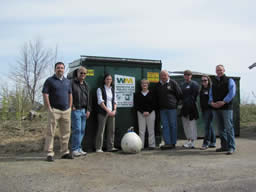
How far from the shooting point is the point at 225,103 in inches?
307

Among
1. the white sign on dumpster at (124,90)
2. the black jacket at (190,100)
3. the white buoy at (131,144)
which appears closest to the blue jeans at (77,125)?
the white buoy at (131,144)

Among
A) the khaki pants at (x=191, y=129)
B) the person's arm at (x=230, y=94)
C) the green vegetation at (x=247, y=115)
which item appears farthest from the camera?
the green vegetation at (x=247, y=115)

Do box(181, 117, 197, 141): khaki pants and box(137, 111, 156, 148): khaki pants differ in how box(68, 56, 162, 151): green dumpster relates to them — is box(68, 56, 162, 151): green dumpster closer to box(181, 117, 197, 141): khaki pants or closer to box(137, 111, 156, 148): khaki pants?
box(137, 111, 156, 148): khaki pants

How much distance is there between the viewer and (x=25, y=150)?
28.8 feet

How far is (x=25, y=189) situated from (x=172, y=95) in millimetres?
4935

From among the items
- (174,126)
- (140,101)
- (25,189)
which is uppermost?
(140,101)

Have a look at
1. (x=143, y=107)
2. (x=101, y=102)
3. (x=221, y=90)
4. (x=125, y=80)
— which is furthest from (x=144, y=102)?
(x=221, y=90)

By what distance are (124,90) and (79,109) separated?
1.66 metres

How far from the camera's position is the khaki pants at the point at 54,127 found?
22.5ft

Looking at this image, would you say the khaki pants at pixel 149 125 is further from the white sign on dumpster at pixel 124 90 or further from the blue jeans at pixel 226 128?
the blue jeans at pixel 226 128

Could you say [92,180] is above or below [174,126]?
below

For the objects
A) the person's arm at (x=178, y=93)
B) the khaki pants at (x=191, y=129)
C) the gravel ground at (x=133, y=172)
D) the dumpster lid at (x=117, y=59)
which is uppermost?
the dumpster lid at (x=117, y=59)

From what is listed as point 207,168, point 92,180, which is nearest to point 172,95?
point 207,168

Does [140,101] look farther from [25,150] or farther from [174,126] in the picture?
[25,150]
